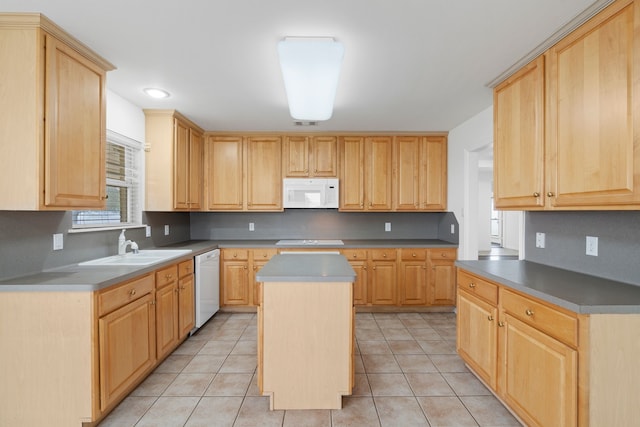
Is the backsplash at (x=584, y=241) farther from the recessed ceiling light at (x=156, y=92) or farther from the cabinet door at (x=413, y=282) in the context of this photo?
the recessed ceiling light at (x=156, y=92)

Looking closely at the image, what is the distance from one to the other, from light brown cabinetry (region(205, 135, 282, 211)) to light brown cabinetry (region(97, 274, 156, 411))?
6.24 ft

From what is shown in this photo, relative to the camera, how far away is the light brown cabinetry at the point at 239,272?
388cm

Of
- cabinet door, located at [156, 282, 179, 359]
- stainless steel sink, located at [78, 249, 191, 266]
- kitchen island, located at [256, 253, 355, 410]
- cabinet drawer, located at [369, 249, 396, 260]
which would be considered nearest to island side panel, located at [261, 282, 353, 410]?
kitchen island, located at [256, 253, 355, 410]

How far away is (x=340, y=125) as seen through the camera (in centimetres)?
375

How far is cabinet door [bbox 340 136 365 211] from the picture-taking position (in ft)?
13.4

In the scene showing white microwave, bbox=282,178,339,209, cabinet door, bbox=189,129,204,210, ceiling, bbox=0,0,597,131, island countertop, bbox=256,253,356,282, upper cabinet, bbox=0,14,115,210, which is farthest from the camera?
white microwave, bbox=282,178,339,209

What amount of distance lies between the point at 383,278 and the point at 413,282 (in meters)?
0.39

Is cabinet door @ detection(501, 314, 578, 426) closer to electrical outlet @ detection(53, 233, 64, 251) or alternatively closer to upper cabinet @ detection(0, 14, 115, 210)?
upper cabinet @ detection(0, 14, 115, 210)

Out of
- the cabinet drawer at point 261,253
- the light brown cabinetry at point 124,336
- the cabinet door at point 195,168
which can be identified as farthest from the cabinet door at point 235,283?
the light brown cabinetry at point 124,336

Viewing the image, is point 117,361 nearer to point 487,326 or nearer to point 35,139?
point 35,139

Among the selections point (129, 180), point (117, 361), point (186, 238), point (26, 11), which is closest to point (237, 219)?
point (186, 238)

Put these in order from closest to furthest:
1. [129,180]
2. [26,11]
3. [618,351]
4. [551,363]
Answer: [618,351]
[551,363]
[26,11]
[129,180]

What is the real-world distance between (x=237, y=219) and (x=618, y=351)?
409 cm

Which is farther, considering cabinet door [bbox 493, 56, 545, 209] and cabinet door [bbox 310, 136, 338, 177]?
cabinet door [bbox 310, 136, 338, 177]
